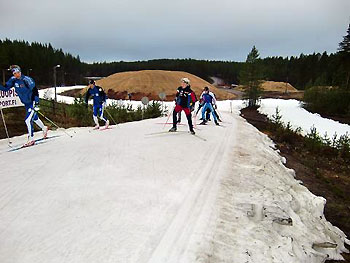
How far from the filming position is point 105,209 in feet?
16.9

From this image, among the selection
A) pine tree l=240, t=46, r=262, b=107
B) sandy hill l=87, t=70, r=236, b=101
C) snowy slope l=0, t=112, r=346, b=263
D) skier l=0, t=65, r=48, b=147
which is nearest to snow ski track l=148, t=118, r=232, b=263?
snowy slope l=0, t=112, r=346, b=263

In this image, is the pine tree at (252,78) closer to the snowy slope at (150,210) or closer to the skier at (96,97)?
the skier at (96,97)

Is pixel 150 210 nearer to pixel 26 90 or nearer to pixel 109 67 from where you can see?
pixel 26 90

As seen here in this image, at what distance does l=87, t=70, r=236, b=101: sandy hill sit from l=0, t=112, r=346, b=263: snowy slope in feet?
167

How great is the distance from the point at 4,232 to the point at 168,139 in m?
6.96

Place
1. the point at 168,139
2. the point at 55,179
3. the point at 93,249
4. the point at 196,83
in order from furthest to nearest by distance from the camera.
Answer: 1. the point at 196,83
2. the point at 168,139
3. the point at 55,179
4. the point at 93,249

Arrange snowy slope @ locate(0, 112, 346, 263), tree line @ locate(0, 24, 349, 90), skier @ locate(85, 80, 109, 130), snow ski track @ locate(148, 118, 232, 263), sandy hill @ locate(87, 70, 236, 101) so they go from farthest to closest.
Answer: tree line @ locate(0, 24, 349, 90) < sandy hill @ locate(87, 70, 236, 101) < skier @ locate(85, 80, 109, 130) < snowy slope @ locate(0, 112, 346, 263) < snow ski track @ locate(148, 118, 232, 263)

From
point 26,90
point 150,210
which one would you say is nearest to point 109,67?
point 26,90

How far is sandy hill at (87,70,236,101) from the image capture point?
59.4 metres

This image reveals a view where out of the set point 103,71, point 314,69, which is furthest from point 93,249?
point 103,71

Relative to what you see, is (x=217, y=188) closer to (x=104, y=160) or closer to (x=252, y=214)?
(x=252, y=214)

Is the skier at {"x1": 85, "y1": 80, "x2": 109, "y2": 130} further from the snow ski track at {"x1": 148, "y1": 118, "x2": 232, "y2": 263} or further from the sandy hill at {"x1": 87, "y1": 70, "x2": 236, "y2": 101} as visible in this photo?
the sandy hill at {"x1": 87, "y1": 70, "x2": 236, "y2": 101}

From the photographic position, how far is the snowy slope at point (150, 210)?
166 inches

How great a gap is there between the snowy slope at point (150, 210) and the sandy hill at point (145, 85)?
50843mm
